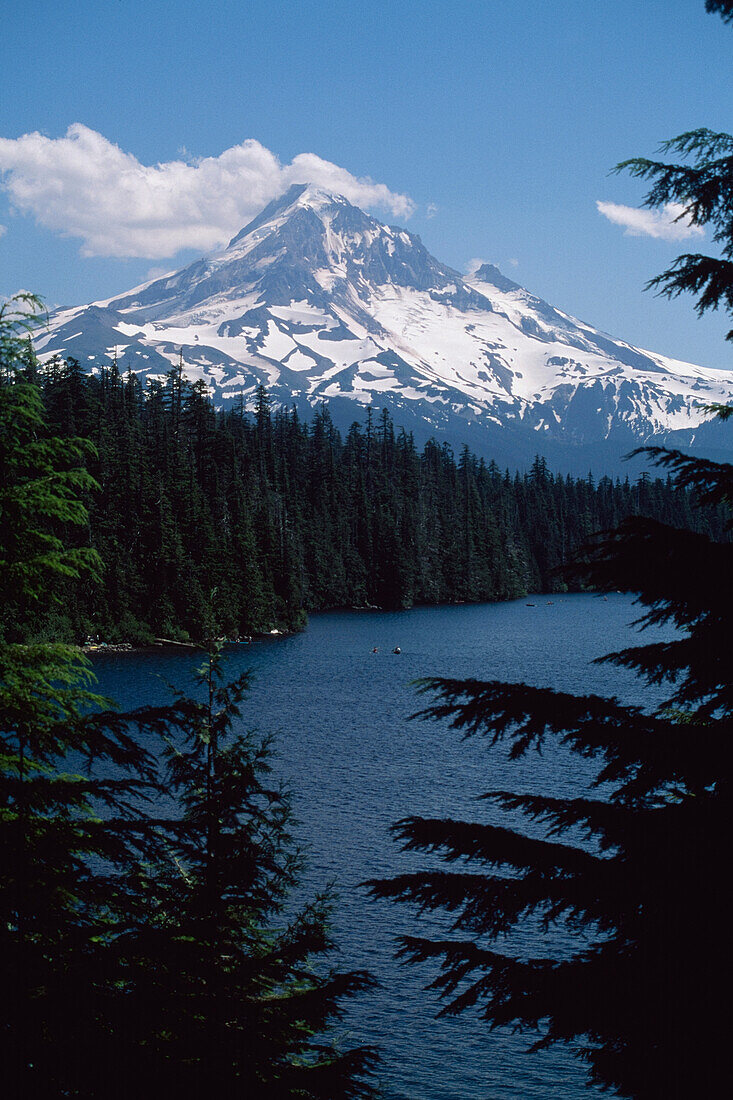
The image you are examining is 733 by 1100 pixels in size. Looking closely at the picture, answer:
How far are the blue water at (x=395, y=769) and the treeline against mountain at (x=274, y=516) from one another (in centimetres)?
678

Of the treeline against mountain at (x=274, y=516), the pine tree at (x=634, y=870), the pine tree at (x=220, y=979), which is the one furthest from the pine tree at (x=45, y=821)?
the treeline against mountain at (x=274, y=516)

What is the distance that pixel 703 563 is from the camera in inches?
193

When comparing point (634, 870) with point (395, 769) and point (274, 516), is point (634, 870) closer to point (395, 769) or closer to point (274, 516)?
point (395, 769)

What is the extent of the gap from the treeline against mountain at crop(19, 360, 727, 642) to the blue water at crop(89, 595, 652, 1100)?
22.2ft

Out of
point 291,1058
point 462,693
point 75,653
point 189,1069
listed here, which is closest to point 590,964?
point 462,693

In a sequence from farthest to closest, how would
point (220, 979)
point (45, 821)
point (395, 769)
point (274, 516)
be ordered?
1. point (274, 516)
2. point (395, 769)
3. point (220, 979)
4. point (45, 821)

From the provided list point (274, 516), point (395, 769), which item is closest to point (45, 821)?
point (395, 769)

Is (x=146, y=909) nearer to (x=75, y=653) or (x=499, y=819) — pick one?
(x=75, y=653)

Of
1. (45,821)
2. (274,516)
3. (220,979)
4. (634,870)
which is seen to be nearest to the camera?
(634,870)

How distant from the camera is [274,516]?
105m

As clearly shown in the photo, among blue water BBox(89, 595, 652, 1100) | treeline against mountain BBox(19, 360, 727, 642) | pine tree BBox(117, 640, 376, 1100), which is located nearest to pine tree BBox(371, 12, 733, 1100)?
blue water BBox(89, 595, 652, 1100)

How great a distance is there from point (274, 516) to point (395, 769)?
68130mm

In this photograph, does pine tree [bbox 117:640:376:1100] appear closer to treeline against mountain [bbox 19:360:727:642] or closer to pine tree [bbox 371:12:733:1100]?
pine tree [bbox 371:12:733:1100]

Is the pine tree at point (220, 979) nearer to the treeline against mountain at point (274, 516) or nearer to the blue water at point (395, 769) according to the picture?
the blue water at point (395, 769)
